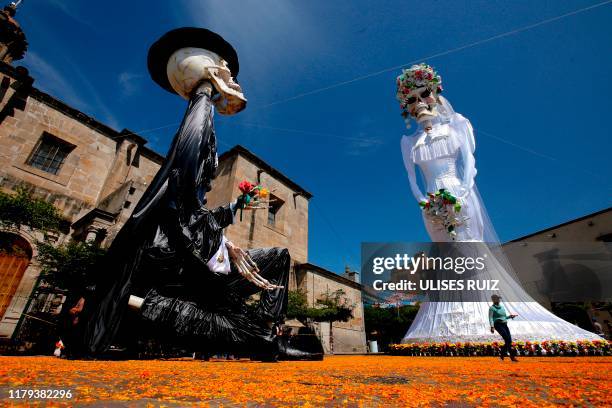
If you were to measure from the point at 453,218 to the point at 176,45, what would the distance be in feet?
26.1

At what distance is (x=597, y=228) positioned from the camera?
25.0m

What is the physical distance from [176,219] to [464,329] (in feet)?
25.4

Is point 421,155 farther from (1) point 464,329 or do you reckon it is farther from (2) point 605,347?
(2) point 605,347

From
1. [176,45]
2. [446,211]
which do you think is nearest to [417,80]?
[446,211]

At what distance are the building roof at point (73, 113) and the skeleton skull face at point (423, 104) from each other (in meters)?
11.1

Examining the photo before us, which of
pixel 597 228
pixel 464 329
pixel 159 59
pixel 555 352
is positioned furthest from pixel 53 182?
pixel 597 228

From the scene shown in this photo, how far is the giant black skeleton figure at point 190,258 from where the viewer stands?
2875mm

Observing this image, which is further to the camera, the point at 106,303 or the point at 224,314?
the point at 224,314

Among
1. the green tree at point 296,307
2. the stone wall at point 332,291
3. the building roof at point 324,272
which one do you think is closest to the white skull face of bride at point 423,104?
the green tree at point 296,307

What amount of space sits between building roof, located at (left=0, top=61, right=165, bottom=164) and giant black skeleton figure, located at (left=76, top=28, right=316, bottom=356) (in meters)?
10.3

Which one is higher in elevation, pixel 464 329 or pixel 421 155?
pixel 421 155

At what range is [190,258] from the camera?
10.7ft

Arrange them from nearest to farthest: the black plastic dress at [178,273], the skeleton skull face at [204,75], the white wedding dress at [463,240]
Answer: the black plastic dress at [178,273] < the skeleton skull face at [204,75] < the white wedding dress at [463,240]

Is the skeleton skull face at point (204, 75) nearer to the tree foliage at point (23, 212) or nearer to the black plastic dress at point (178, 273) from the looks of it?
the black plastic dress at point (178, 273)
